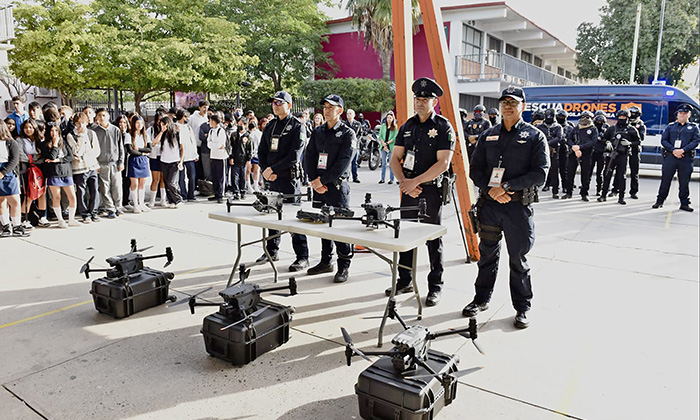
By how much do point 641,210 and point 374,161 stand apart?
8.76 meters

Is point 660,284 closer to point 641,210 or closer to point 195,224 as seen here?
point 641,210

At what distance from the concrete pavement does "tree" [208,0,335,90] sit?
22875 mm

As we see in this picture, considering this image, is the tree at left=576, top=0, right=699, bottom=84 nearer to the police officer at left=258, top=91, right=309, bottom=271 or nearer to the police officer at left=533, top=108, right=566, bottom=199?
the police officer at left=533, top=108, right=566, bottom=199

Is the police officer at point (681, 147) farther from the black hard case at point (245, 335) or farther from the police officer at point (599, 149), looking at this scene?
the black hard case at point (245, 335)

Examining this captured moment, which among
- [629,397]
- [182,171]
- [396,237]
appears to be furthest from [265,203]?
[182,171]

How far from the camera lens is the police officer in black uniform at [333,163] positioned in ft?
16.6

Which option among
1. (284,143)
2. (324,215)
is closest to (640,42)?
(284,143)

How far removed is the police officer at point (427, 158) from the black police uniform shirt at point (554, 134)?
7.79 metres

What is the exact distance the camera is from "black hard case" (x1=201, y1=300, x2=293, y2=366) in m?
3.32

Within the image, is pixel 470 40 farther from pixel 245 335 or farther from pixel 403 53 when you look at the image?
pixel 245 335

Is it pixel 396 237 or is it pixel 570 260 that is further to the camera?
pixel 570 260

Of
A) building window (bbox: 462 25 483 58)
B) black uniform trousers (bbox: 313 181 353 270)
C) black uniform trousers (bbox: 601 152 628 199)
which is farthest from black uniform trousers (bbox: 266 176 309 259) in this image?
building window (bbox: 462 25 483 58)

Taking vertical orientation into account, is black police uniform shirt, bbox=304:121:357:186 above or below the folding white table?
above

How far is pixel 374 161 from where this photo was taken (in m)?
16.8
